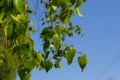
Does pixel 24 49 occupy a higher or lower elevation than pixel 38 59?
higher

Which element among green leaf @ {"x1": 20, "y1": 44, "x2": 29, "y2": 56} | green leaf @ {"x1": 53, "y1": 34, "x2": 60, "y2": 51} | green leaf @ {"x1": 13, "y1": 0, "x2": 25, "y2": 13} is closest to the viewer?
green leaf @ {"x1": 13, "y1": 0, "x2": 25, "y2": 13}

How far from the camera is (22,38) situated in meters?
3.18

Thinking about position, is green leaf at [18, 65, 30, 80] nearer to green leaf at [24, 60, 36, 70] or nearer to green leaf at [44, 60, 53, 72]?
green leaf at [24, 60, 36, 70]

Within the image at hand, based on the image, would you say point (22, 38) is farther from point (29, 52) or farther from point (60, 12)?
point (60, 12)

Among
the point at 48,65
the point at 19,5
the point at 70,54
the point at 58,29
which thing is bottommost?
the point at 48,65

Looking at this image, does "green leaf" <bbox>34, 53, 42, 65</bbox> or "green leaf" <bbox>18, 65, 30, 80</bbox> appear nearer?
"green leaf" <bbox>18, 65, 30, 80</bbox>

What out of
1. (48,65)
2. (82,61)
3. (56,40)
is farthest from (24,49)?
(82,61)

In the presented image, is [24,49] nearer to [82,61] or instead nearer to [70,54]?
[70,54]

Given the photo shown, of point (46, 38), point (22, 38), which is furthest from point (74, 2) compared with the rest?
point (22, 38)

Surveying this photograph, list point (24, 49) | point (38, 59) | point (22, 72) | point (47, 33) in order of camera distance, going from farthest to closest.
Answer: point (47, 33) < point (38, 59) < point (22, 72) < point (24, 49)

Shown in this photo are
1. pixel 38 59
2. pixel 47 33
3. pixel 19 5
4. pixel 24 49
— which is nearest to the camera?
pixel 19 5

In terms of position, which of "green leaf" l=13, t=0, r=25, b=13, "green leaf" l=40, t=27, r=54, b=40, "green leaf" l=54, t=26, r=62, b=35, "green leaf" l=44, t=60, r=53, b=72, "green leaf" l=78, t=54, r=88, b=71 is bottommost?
"green leaf" l=44, t=60, r=53, b=72

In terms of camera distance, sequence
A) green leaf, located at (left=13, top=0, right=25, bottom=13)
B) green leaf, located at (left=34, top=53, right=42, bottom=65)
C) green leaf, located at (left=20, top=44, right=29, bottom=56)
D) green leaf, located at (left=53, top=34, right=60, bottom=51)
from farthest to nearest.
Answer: green leaf, located at (left=34, top=53, right=42, bottom=65) < green leaf, located at (left=53, top=34, right=60, bottom=51) < green leaf, located at (left=20, top=44, right=29, bottom=56) < green leaf, located at (left=13, top=0, right=25, bottom=13)

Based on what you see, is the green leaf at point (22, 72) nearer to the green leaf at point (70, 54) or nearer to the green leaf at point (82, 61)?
the green leaf at point (70, 54)
